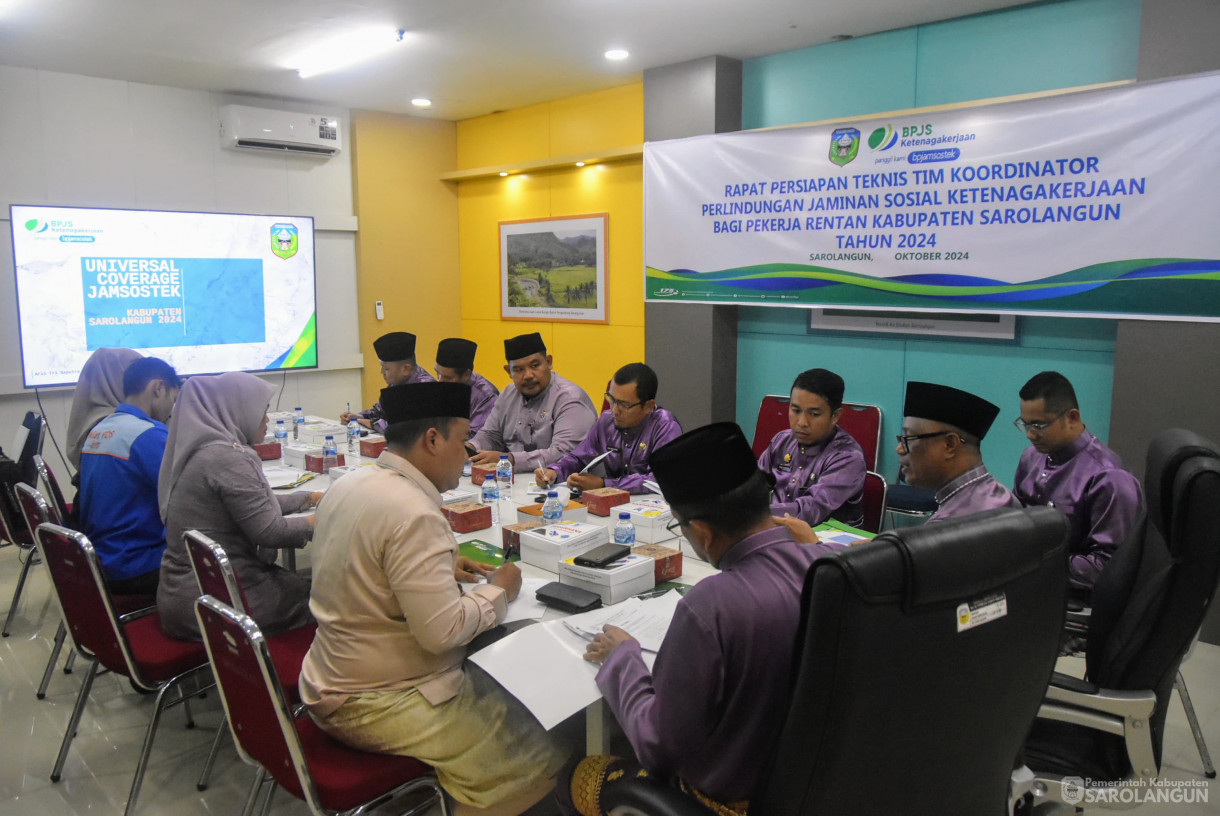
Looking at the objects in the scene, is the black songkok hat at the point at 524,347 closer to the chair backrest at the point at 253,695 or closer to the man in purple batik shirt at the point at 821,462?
the man in purple batik shirt at the point at 821,462

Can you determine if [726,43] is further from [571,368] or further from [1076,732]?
[1076,732]

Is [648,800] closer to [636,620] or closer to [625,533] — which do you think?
[636,620]

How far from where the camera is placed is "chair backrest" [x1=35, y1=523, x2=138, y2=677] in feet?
7.47

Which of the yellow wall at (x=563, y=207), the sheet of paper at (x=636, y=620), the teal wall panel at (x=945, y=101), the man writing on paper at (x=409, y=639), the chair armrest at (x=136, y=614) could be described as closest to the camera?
the man writing on paper at (x=409, y=639)

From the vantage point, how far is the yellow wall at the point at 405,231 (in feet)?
21.7

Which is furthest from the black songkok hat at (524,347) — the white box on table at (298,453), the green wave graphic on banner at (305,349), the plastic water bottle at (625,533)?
the green wave graphic on banner at (305,349)

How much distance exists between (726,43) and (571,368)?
2577 millimetres

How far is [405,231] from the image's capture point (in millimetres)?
6859

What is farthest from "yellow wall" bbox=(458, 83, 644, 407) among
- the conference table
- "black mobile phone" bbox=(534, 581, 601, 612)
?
"black mobile phone" bbox=(534, 581, 601, 612)

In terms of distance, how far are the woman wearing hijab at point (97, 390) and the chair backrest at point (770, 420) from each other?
11.0 ft

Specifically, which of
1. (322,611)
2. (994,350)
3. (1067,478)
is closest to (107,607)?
(322,611)

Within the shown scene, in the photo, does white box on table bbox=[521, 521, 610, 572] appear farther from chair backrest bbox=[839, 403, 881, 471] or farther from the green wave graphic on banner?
the green wave graphic on banner

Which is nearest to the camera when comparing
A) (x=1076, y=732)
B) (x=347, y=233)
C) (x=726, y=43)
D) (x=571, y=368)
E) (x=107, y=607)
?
(x=1076, y=732)

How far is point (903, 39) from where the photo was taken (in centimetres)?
441
